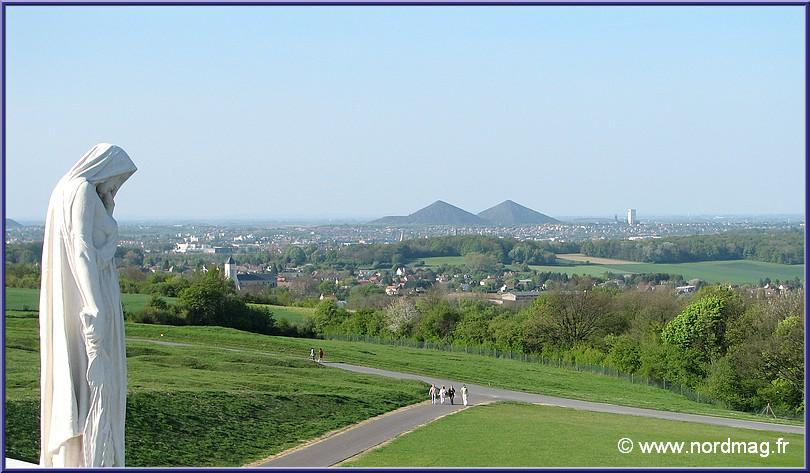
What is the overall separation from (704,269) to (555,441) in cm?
7340

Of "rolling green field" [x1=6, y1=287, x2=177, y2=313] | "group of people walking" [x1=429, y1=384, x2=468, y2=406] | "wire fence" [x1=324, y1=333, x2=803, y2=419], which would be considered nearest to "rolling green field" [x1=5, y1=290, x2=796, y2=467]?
"rolling green field" [x1=6, y1=287, x2=177, y2=313]

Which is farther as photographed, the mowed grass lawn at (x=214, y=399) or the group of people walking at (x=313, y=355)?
the group of people walking at (x=313, y=355)

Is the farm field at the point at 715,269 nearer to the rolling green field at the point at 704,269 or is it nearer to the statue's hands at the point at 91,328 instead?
the rolling green field at the point at 704,269

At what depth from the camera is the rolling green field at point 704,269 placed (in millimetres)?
85375

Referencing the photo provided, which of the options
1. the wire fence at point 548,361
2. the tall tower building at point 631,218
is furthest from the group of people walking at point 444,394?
the tall tower building at point 631,218

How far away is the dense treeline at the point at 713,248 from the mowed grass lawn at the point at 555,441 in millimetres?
65124

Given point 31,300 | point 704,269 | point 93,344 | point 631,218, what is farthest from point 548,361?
point 631,218

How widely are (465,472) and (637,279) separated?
234 feet

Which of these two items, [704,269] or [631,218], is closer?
[704,269]

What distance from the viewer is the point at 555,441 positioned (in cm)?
2600

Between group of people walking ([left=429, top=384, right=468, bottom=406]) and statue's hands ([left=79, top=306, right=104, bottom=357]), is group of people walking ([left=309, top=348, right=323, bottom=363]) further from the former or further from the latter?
statue's hands ([left=79, top=306, right=104, bottom=357])

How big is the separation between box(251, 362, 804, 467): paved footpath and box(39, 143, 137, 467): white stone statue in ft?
42.0

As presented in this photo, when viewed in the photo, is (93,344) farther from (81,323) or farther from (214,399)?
(214,399)

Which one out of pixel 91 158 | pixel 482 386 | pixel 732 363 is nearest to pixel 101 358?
pixel 91 158
